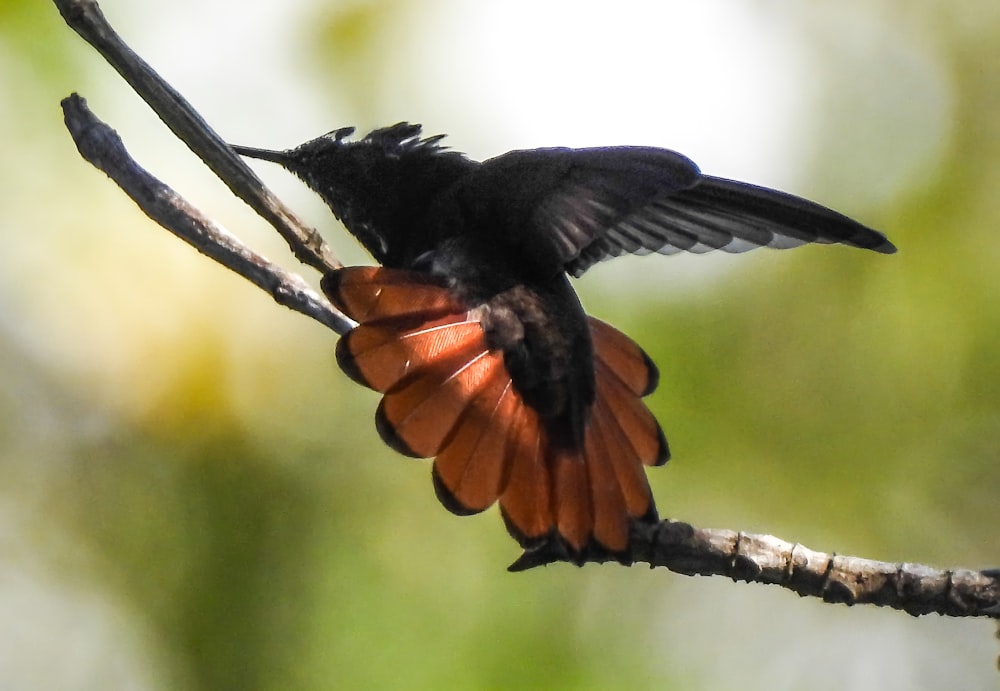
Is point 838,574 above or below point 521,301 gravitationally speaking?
below

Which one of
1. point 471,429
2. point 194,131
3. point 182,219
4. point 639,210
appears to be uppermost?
point 639,210

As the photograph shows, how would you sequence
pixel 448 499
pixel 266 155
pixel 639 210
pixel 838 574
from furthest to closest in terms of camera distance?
pixel 266 155 < pixel 639 210 < pixel 448 499 < pixel 838 574

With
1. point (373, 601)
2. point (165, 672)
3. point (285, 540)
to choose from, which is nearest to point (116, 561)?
point (165, 672)

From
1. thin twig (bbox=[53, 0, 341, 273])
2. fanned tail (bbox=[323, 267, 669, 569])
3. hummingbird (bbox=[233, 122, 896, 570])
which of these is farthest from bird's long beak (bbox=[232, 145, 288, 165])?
fanned tail (bbox=[323, 267, 669, 569])

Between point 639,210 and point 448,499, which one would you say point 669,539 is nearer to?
point 448,499

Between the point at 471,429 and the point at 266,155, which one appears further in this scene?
the point at 266,155

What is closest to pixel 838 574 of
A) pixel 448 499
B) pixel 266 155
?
pixel 448 499

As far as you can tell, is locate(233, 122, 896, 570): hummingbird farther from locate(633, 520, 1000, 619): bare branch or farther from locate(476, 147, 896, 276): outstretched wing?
locate(633, 520, 1000, 619): bare branch
